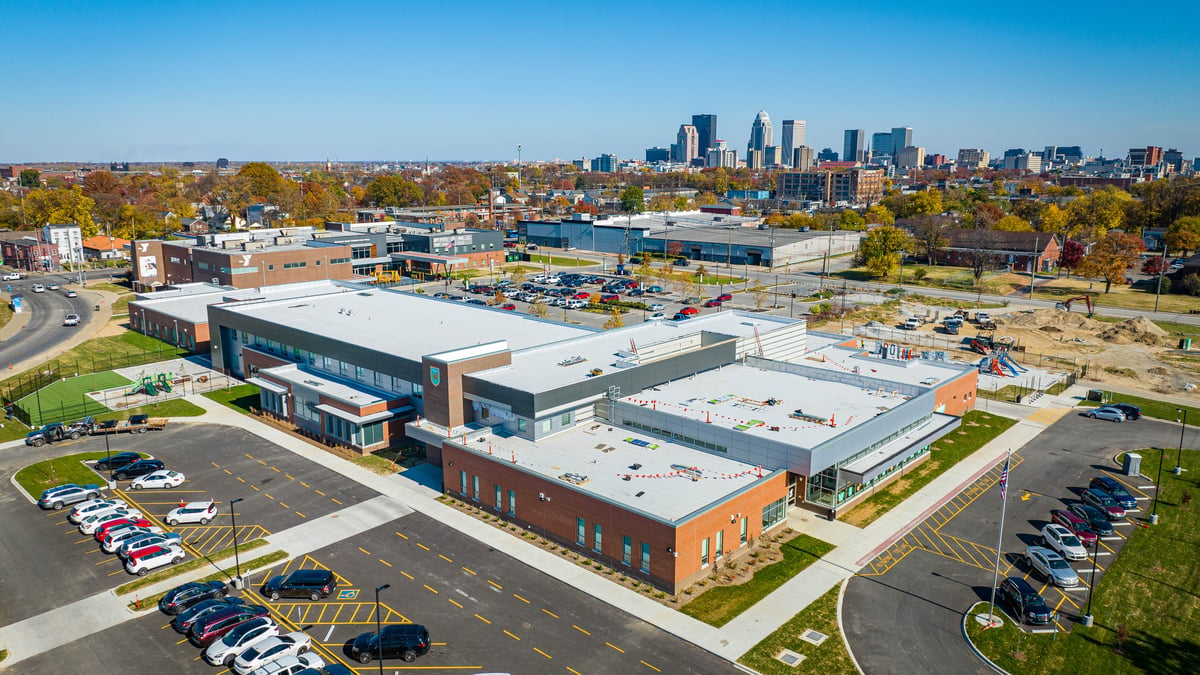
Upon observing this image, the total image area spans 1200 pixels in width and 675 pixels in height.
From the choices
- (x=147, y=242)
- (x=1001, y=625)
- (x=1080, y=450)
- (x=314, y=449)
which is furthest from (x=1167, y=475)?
(x=147, y=242)

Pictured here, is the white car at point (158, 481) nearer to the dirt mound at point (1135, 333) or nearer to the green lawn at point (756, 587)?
the green lawn at point (756, 587)

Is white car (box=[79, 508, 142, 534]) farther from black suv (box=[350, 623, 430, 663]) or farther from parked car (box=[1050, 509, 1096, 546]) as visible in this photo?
parked car (box=[1050, 509, 1096, 546])

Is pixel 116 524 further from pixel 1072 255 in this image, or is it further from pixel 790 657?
pixel 1072 255

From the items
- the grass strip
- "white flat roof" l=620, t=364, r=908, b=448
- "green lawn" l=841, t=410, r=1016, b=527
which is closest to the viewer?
the grass strip

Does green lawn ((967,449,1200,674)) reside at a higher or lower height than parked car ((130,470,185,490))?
lower

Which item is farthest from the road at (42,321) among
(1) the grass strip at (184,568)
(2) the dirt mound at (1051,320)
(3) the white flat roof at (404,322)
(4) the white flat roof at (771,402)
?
(2) the dirt mound at (1051,320)

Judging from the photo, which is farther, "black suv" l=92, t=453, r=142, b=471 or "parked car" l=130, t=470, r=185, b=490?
"black suv" l=92, t=453, r=142, b=471

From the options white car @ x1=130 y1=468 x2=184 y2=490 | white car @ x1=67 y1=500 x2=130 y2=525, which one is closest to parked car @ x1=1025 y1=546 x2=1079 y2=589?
white car @ x1=130 y1=468 x2=184 y2=490
